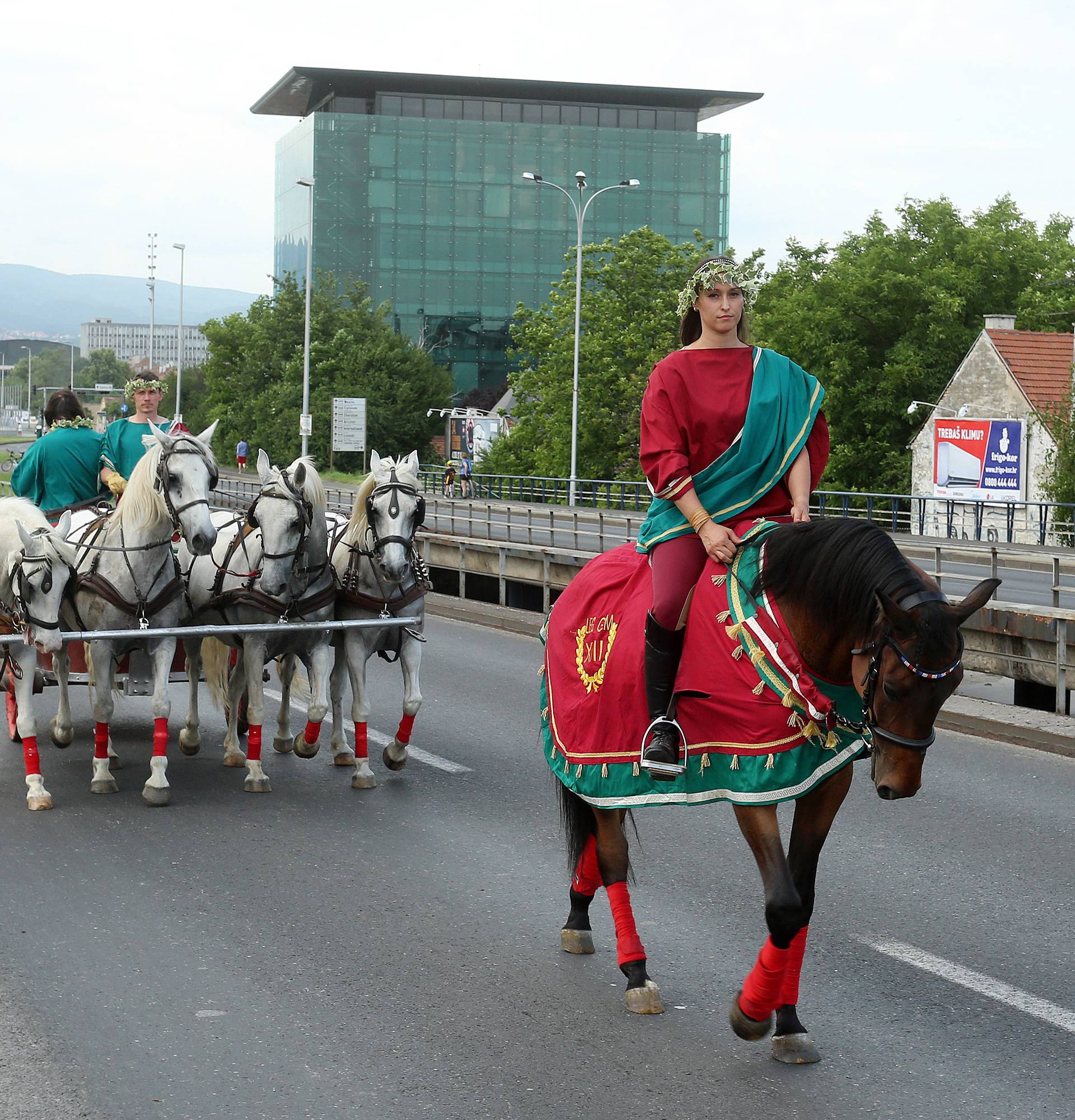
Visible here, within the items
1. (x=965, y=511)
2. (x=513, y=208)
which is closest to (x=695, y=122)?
(x=513, y=208)

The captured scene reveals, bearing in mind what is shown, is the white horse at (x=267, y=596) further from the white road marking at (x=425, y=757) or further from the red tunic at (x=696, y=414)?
the red tunic at (x=696, y=414)

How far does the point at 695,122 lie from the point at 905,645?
9664 centimetres

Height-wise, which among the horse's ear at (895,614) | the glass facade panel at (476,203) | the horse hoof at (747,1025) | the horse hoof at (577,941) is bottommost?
the horse hoof at (577,941)

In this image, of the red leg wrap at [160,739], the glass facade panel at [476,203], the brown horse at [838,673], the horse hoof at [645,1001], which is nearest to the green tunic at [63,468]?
the red leg wrap at [160,739]

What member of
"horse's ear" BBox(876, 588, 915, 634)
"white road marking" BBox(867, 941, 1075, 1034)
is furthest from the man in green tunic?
"horse's ear" BBox(876, 588, 915, 634)

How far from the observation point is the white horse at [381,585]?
9.52 metres

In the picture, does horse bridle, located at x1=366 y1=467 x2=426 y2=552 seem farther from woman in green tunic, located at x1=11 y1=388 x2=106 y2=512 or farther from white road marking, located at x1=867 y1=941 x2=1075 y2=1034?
white road marking, located at x1=867 y1=941 x2=1075 y2=1034

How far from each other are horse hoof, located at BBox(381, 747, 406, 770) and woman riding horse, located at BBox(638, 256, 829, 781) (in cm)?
504

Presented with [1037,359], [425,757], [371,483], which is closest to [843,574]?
[371,483]

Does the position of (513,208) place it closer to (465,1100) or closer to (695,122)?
(695,122)

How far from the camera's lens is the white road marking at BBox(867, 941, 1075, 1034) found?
5.44 meters

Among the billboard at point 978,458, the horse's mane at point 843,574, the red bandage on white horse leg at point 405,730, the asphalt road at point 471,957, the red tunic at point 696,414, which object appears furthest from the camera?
the billboard at point 978,458

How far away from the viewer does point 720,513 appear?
17.3 ft

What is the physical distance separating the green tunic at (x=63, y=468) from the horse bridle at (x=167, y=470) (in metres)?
2.08
